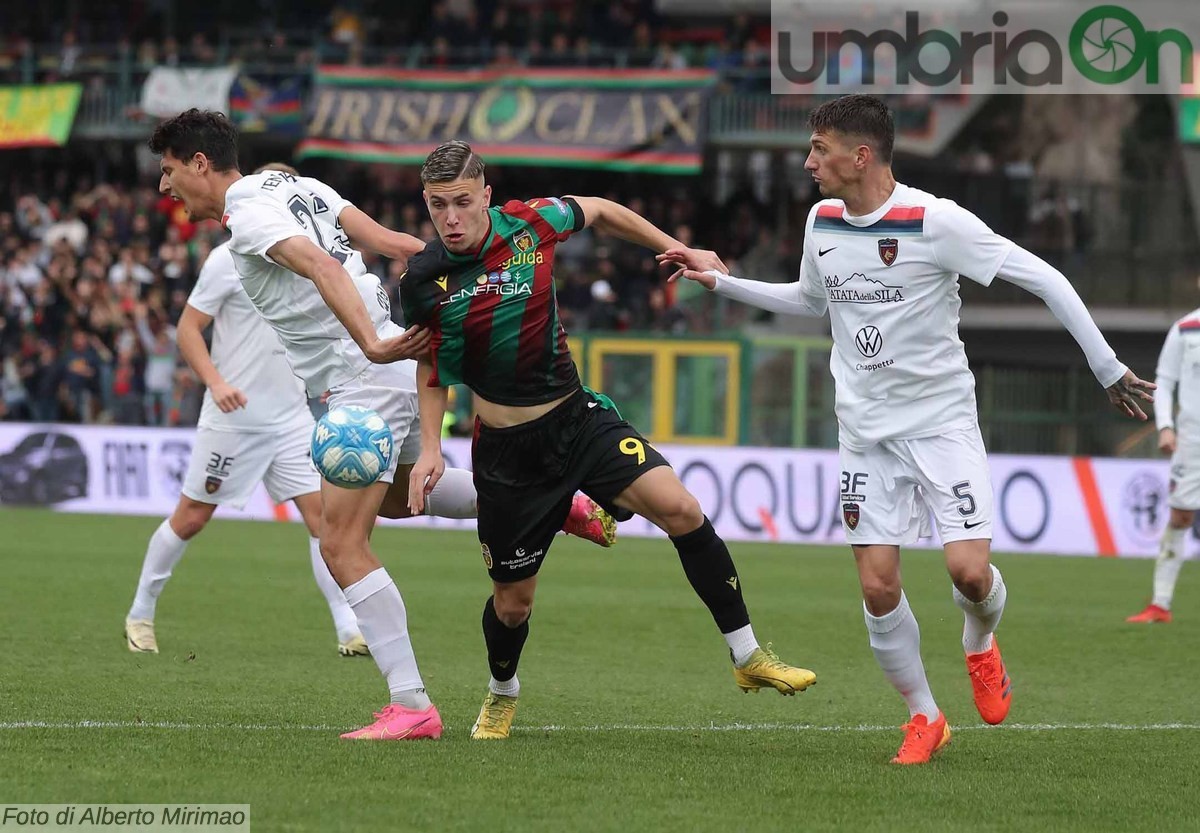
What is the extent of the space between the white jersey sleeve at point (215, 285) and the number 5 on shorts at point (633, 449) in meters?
3.95

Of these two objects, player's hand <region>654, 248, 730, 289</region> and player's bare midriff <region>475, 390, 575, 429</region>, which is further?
player's hand <region>654, 248, 730, 289</region>

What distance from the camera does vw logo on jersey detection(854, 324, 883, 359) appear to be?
6758mm

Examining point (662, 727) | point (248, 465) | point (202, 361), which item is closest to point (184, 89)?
point (248, 465)

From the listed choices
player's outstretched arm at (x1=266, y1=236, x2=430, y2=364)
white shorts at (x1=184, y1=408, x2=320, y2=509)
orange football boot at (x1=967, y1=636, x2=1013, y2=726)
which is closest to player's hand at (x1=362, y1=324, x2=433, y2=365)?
player's outstretched arm at (x1=266, y1=236, x2=430, y2=364)

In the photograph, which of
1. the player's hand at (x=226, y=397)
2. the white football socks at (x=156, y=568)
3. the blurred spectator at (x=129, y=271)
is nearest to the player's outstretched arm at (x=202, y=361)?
the player's hand at (x=226, y=397)

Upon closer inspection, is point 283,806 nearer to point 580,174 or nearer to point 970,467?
point 970,467

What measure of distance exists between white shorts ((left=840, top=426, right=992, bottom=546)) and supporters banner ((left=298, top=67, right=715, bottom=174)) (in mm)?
20938

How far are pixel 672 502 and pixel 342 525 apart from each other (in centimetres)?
134

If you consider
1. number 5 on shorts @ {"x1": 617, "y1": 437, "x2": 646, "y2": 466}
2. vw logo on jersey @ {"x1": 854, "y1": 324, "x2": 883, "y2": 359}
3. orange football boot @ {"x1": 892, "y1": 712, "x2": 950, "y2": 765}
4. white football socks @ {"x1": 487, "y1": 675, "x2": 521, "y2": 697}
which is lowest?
orange football boot @ {"x1": 892, "y1": 712, "x2": 950, "y2": 765}

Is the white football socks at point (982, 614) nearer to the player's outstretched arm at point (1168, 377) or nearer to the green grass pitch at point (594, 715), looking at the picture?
the green grass pitch at point (594, 715)

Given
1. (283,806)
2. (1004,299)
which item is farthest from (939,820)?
(1004,299)

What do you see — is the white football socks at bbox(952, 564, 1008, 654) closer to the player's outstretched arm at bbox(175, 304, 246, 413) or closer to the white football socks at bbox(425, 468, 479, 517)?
the white football socks at bbox(425, 468, 479, 517)

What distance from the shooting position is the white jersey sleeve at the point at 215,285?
10102 millimetres

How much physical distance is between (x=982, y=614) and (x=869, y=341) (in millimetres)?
1184
